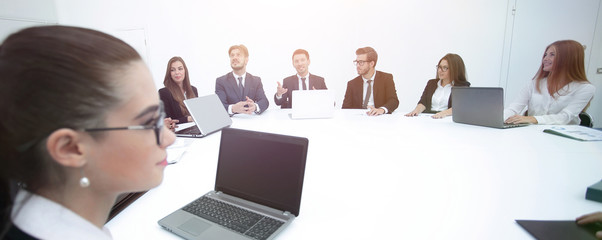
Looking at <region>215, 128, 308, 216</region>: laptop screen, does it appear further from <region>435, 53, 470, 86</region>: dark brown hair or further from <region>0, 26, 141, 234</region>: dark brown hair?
<region>435, 53, 470, 86</region>: dark brown hair

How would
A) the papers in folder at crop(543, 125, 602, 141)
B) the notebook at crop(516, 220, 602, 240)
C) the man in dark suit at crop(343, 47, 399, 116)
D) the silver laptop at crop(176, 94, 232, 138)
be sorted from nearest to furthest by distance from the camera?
the notebook at crop(516, 220, 602, 240) → the papers in folder at crop(543, 125, 602, 141) → the silver laptop at crop(176, 94, 232, 138) → the man in dark suit at crop(343, 47, 399, 116)

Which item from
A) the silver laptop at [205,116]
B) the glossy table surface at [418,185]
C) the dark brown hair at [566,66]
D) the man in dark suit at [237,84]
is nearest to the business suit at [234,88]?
the man in dark suit at [237,84]

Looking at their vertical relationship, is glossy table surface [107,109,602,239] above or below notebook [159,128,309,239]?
below

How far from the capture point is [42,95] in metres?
0.44

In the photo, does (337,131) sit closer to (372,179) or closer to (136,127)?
(372,179)

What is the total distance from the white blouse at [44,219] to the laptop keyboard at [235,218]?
1.20ft

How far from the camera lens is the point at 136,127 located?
548 millimetres

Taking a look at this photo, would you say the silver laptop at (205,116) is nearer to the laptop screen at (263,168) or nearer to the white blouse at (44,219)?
the laptop screen at (263,168)

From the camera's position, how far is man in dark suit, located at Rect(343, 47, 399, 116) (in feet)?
11.2

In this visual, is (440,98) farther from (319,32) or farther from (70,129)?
(70,129)

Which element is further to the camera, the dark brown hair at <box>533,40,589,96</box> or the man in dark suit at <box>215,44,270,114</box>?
the man in dark suit at <box>215,44,270,114</box>

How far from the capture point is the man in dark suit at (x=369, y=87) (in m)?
3.40

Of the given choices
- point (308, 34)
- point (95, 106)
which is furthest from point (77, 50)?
point (308, 34)

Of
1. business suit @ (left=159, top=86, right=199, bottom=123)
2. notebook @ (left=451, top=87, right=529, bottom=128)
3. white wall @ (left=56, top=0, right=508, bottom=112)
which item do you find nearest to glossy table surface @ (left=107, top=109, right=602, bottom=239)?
notebook @ (left=451, top=87, right=529, bottom=128)
